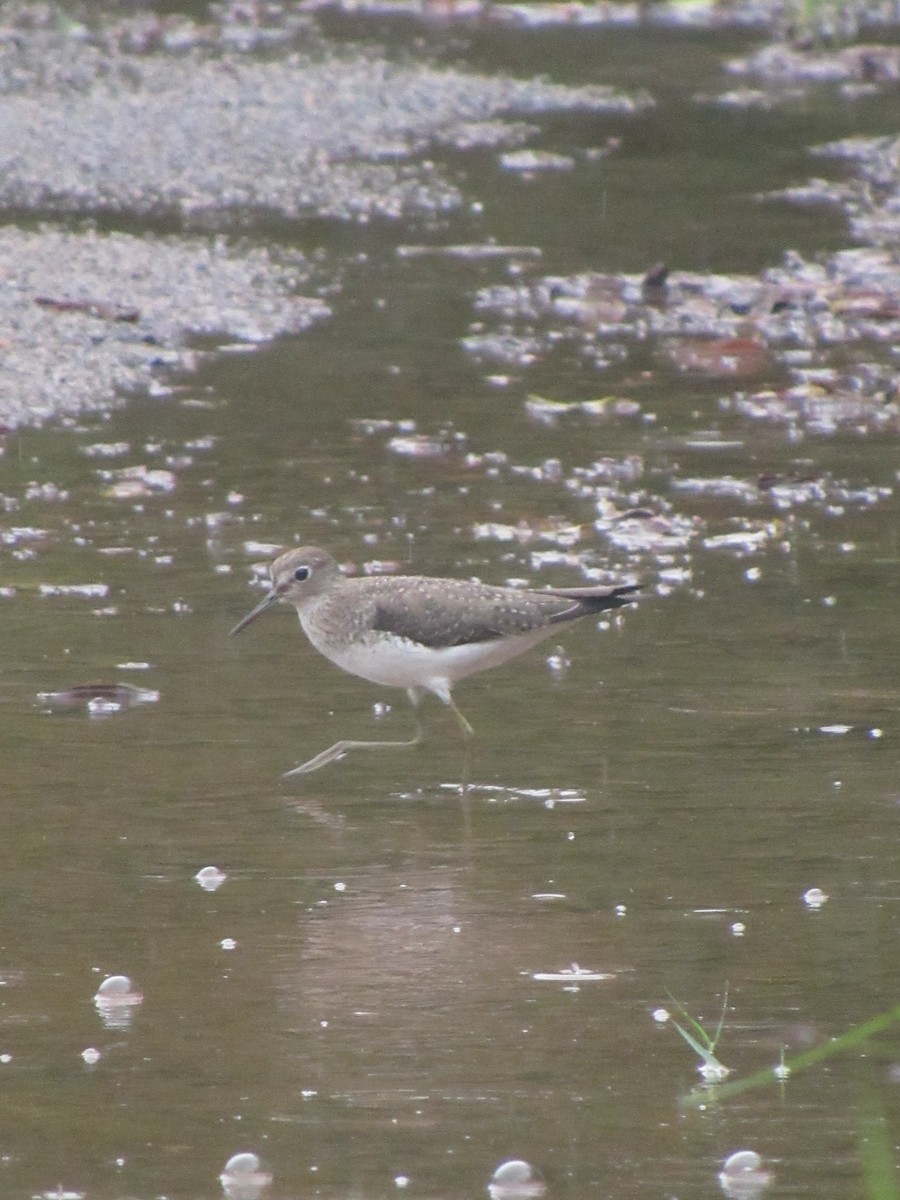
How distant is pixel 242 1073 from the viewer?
212 inches

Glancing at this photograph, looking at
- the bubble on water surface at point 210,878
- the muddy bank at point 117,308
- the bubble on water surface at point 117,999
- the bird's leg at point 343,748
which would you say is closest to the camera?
the bubble on water surface at point 117,999

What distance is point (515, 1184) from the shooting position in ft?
15.7

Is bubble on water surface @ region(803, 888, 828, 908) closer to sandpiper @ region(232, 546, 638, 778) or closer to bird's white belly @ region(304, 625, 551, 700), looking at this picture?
sandpiper @ region(232, 546, 638, 778)

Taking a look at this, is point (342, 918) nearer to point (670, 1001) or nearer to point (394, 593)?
point (670, 1001)

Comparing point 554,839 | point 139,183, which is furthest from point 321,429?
point 139,183

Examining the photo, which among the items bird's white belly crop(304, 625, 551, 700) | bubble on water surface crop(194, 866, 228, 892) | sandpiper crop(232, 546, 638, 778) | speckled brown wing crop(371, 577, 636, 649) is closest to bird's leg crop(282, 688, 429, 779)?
sandpiper crop(232, 546, 638, 778)

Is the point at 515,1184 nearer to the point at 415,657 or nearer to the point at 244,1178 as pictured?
the point at 244,1178

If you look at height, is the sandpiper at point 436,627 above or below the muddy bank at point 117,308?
above

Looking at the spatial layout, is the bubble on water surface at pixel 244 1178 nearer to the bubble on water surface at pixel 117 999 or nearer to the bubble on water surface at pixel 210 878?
the bubble on water surface at pixel 117 999

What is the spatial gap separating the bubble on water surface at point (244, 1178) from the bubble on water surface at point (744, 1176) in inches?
34.3

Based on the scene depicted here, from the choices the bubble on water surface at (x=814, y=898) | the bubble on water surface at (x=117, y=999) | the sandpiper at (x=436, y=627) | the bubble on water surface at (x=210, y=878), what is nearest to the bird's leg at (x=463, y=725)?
the sandpiper at (x=436, y=627)

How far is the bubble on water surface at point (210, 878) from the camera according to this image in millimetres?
6590

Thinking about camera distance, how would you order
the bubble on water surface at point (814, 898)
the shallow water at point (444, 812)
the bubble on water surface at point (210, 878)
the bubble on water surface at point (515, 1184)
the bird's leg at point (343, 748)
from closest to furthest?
the bubble on water surface at point (515, 1184), the shallow water at point (444, 812), the bubble on water surface at point (814, 898), the bubble on water surface at point (210, 878), the bird's leg at point (343, 748)

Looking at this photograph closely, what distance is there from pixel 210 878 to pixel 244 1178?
189cm
